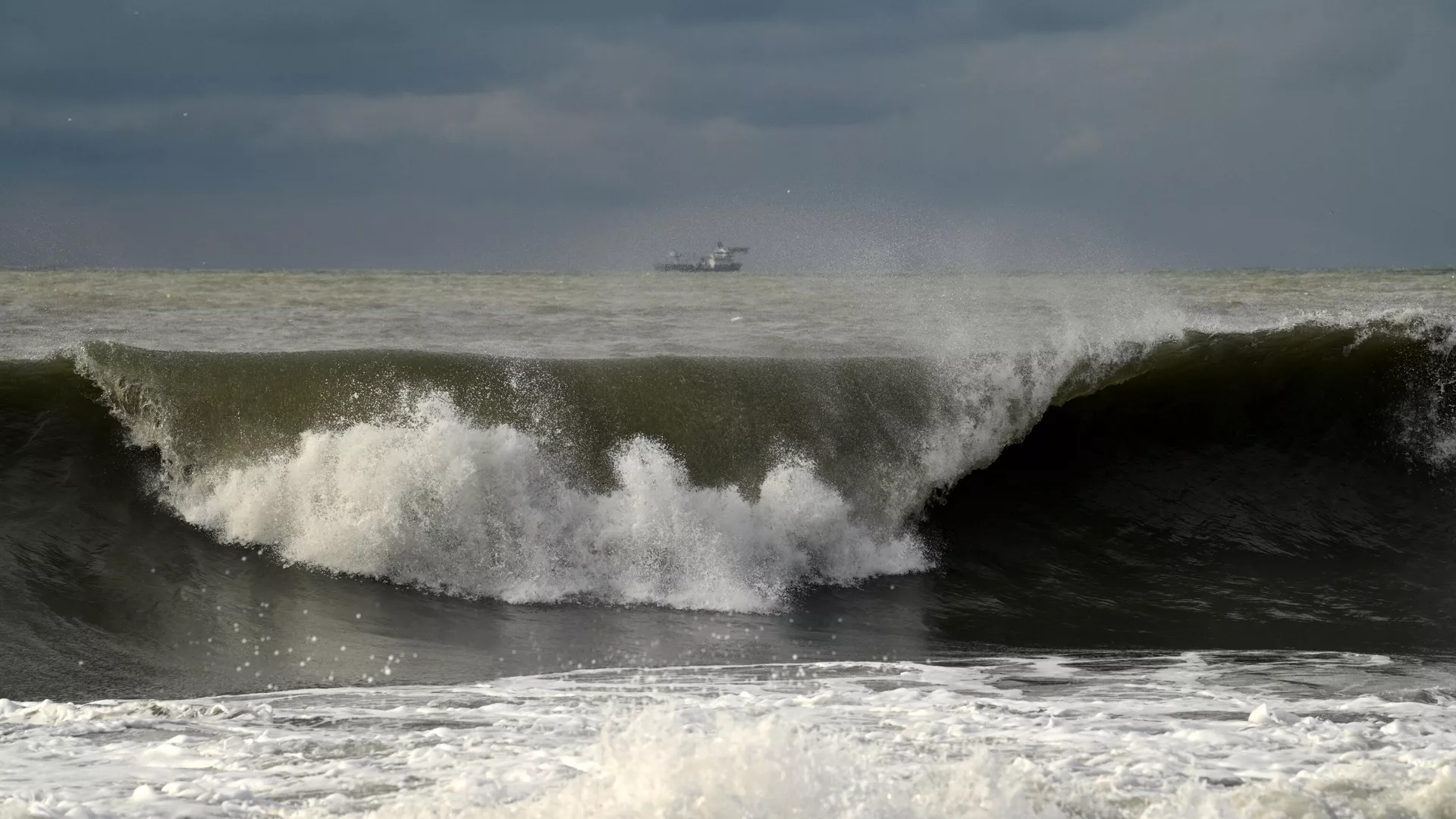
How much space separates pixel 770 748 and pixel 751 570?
3.90m

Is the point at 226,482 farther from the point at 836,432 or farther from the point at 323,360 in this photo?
the point at 836,432

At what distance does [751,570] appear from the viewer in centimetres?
797

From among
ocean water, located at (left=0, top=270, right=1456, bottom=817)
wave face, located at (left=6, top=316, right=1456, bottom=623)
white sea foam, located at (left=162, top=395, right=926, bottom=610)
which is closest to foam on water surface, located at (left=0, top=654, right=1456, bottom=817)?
ocean water, located at (left=0, top=270, right=1456, bottom=817)

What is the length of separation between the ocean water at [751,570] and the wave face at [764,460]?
32mm

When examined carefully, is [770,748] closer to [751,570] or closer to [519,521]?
[751,570]

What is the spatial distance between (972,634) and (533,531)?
2.86 m

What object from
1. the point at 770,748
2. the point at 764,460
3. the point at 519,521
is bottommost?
the point at 770,748

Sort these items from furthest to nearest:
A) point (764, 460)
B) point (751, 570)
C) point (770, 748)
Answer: point (764, 460) → point (751, 570) → point (770, 748)

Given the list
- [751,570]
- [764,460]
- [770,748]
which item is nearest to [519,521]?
[751,570]

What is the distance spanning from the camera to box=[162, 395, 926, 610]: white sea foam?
307 inches

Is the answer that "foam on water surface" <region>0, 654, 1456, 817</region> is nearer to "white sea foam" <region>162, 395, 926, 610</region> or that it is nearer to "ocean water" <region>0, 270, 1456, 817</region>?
"ocean water" <region>0, 270, 1456, 817</region>

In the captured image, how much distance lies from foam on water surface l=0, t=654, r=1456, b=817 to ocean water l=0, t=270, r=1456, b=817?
0.08 ft

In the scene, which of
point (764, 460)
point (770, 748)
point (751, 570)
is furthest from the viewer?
point (764, 460)

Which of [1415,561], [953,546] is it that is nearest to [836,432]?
[953,546]
